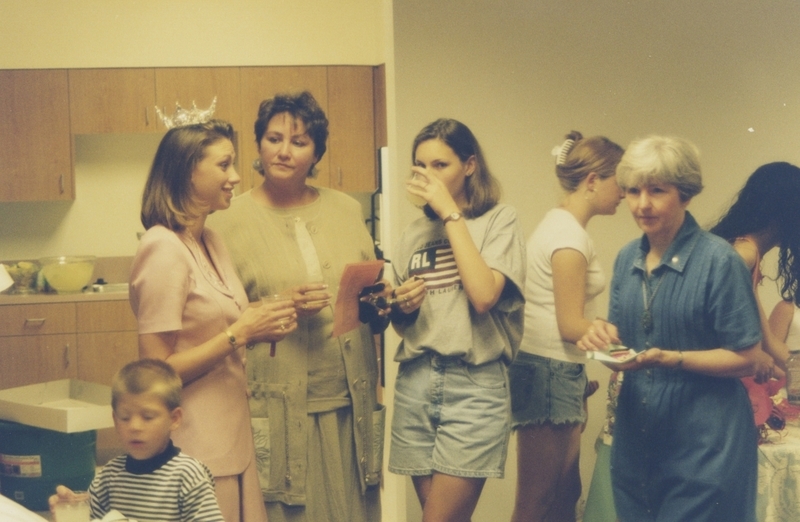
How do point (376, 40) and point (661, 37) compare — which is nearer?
point (661, 37)

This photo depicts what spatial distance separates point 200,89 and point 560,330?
3.39 meters

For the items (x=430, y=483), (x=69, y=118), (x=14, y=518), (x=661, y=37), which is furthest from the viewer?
(x=69, y=118)

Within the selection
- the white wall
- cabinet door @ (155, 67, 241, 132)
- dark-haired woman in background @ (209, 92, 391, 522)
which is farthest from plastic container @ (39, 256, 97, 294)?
dark-haired woman in background @ (209, 92, 391, 522)

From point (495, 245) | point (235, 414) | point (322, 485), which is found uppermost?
point (495, 245)

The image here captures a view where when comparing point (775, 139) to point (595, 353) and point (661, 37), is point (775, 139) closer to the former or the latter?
point (661, 37)

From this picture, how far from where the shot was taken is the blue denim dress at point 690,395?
178cm

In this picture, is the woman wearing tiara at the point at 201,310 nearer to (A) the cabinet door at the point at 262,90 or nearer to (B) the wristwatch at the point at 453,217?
(B) the wristwatch at the point at 453,217

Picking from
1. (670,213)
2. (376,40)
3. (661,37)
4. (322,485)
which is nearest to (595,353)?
(670,213)

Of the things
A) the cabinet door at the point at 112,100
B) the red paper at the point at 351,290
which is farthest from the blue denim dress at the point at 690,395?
the cabinet door at the point at 112,100

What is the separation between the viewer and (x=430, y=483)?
203 centimetres

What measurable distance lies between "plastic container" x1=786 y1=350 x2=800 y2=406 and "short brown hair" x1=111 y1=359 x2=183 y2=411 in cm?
140

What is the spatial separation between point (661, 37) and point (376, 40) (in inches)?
116

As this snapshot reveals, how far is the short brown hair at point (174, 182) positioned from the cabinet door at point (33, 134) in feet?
11.0

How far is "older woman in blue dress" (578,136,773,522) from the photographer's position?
1.78 metres
